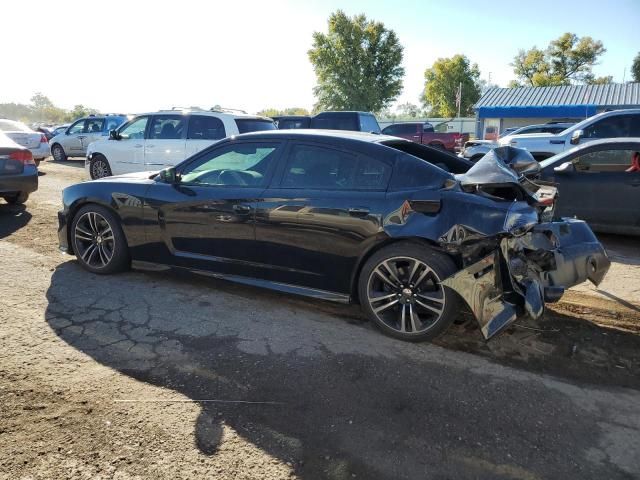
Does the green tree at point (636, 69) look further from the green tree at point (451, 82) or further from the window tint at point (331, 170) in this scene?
the window tint at point (331, 170)

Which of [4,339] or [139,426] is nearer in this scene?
[139,426]

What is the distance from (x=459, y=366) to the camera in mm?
3289

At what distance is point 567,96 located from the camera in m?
32.9

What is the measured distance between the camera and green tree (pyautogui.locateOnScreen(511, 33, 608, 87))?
61031 mm

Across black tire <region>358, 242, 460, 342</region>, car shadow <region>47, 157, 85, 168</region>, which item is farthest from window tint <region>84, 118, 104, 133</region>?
black tire <region>358, 242, 460, 342</region>

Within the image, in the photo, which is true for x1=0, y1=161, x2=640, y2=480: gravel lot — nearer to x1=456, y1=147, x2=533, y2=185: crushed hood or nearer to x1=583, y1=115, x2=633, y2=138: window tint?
x1=456, y1=147, x2=533, y2=185: crushed hood

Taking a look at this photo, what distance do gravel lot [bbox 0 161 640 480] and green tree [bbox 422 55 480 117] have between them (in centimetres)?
6374

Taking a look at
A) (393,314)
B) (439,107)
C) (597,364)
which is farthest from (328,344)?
(439,107)

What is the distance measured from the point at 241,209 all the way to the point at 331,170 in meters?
0.87

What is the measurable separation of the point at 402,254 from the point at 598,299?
237cm

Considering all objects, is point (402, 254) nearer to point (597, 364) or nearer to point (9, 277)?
point (597, 364)

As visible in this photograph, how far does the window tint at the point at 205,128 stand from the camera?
9.29 m

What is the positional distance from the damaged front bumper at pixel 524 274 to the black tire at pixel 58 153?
18307 millimetres

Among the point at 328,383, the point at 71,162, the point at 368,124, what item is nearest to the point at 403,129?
the point at 368,124
